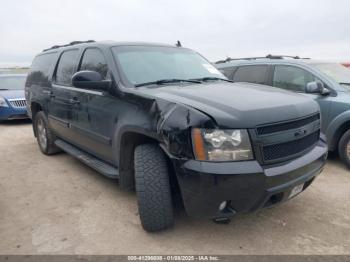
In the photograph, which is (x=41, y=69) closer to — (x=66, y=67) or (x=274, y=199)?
(x=66, y=67)

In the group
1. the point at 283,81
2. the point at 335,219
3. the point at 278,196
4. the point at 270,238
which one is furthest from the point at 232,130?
the point at 283,81

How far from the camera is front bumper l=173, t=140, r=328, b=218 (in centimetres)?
244

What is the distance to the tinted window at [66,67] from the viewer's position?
456cm

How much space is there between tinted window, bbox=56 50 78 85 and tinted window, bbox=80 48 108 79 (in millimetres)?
323

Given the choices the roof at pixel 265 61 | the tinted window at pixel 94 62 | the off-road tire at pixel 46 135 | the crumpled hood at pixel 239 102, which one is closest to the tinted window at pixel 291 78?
the roof at pixel 265 61

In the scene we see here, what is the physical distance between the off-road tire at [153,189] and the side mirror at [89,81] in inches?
37.6

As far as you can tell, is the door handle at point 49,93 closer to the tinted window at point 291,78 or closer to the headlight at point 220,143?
the headlight at point 220,143

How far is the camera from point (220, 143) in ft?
8.14

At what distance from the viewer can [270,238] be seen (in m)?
2.96

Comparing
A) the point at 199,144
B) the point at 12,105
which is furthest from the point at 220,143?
the point at 12,105

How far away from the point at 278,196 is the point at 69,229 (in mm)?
1989

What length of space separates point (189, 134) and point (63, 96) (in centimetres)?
278

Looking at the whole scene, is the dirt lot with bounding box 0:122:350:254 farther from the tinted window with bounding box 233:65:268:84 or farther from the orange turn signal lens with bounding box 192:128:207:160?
the tinted window with bounding box 233:65:268:84

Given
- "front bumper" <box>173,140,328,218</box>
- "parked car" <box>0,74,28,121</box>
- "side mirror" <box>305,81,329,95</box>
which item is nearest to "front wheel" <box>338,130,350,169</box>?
"side mirror" <box>305,81,329,95</box>
